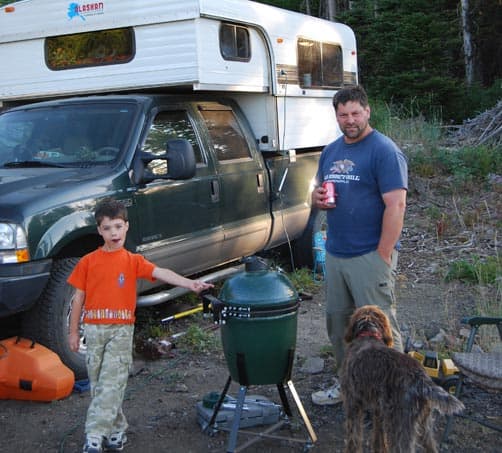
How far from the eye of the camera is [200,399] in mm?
4758

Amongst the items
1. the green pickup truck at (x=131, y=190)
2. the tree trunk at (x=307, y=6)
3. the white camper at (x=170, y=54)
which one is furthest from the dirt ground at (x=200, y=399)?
the tree trunk at (x=307, y=6)

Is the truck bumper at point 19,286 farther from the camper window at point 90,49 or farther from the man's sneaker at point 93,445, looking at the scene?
the camper window at point 90,49

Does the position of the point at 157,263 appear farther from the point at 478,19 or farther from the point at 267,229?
the point at 478,19

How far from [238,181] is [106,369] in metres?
3.01

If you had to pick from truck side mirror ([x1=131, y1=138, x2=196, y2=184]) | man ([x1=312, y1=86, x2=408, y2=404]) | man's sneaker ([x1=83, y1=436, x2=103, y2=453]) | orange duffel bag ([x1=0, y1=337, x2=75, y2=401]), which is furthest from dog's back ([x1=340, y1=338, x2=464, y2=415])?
truck side mirror ([x1=131, y1=138, x2=196, y2=184])

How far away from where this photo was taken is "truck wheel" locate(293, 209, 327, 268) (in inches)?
317

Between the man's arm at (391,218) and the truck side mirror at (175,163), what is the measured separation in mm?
1811

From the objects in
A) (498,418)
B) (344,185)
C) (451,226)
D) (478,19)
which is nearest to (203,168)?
(344,185)

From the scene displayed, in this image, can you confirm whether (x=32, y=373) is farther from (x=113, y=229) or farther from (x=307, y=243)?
(x=307, y=243)

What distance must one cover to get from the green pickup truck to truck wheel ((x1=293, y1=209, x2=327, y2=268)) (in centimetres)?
60

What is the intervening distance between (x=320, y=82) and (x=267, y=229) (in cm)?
254

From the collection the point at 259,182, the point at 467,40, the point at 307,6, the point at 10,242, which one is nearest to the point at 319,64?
the point at 259,182

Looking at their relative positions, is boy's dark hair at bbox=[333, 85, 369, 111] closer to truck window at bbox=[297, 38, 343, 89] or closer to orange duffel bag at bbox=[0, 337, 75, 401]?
orange duffel bag at bbox=[0, 337, 75, 401]

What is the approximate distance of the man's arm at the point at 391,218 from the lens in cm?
391
